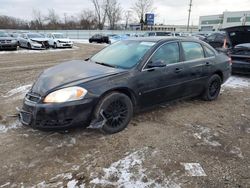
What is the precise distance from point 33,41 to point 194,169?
62.2 ft

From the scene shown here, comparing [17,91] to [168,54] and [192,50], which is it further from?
[192,50]

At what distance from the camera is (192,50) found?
16.1 feet

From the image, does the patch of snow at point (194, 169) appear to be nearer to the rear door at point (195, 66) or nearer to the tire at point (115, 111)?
the tire at point (115, 111)

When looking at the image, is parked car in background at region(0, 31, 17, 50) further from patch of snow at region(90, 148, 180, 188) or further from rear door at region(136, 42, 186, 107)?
patch of snow at region(90, 148, 180, 188)

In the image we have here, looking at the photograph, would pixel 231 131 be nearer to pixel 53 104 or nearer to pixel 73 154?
pixel 73 154

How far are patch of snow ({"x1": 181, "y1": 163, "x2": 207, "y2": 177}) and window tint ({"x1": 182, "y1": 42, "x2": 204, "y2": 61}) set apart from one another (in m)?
2.42

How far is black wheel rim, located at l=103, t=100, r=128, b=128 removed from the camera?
358 centimetres

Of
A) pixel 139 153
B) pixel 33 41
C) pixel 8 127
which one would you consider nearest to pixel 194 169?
pixel 139 153

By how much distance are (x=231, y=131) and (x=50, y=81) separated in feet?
10.4

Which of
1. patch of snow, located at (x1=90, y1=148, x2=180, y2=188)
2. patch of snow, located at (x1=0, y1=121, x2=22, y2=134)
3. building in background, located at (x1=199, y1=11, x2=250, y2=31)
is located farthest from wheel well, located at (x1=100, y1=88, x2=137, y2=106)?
building in background, located at (x1=199, y1=11, x2=250, y2=31)

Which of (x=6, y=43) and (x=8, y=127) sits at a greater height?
(x=6, y=43)

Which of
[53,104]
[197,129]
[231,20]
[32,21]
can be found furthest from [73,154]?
[231,20]

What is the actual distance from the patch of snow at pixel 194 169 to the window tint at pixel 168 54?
1.91 meters

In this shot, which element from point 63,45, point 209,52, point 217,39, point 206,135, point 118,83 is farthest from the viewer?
point 63,45
